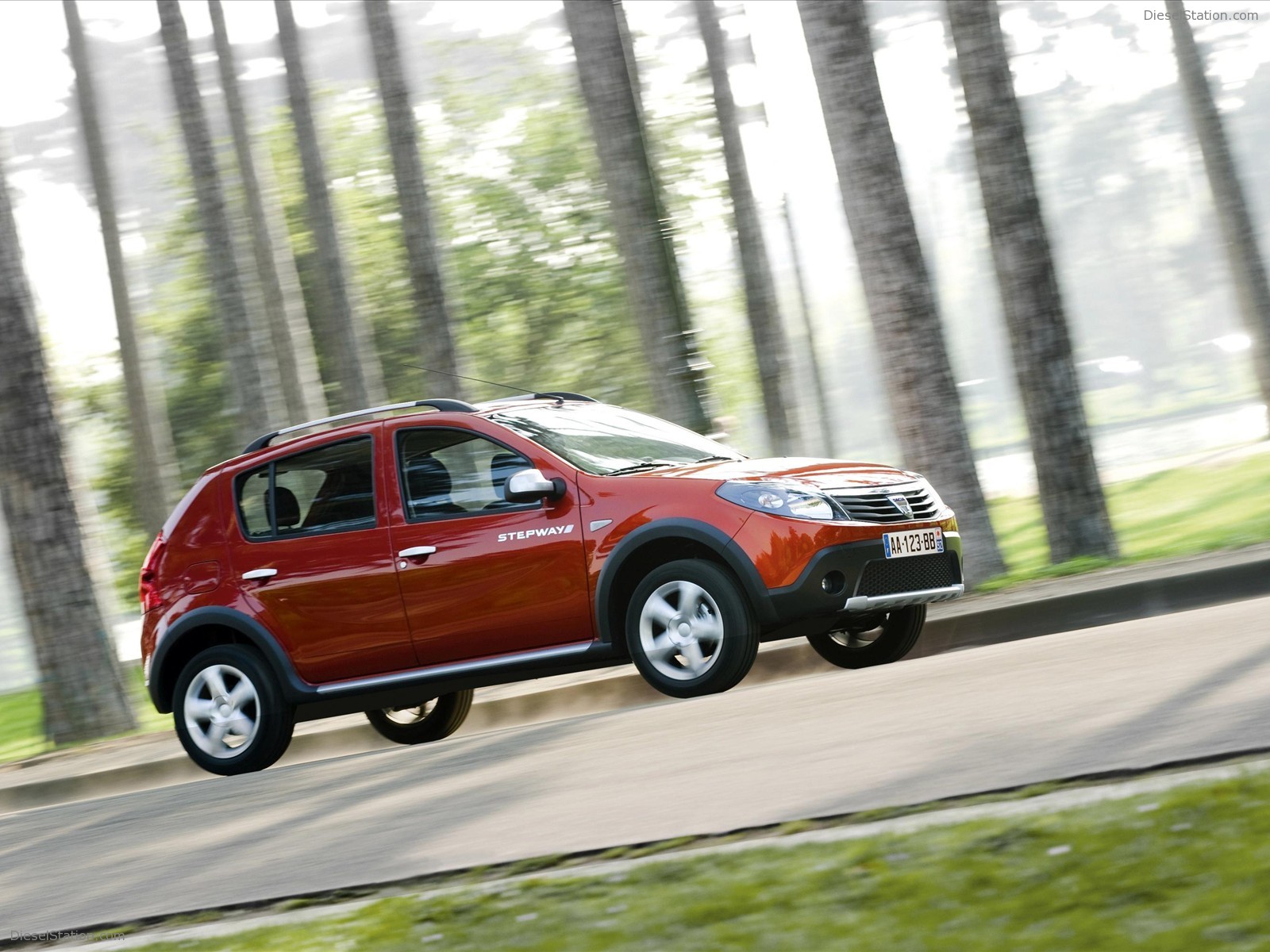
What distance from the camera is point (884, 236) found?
505 inches

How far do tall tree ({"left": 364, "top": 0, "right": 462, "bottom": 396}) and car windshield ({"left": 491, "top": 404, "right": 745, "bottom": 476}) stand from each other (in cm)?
944

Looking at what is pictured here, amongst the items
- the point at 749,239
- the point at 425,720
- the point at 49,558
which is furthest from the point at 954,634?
the point at 749,239

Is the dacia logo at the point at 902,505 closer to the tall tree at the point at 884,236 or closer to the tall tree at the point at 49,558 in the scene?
the tall tree at the point at 884,236

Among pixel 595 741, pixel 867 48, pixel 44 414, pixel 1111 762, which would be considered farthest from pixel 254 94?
pixel 1111 762

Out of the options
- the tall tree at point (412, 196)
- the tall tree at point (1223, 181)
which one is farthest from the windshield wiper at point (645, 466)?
the tall tree at point (1223, 181)

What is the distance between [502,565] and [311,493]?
1.40 m

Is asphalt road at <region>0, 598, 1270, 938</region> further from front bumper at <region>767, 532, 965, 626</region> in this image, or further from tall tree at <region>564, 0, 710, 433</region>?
tall tree at <region>564, 0, 710, 433</region>

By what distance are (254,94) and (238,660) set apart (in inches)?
983

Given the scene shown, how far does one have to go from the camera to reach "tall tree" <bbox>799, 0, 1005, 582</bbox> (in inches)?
504

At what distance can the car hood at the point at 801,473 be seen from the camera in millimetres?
8320

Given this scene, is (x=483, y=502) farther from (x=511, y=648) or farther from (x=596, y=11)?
(x=596, y=11)

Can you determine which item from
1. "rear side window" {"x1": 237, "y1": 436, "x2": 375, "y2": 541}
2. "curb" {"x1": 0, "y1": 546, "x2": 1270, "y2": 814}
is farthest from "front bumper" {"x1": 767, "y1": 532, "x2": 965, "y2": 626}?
"rear side window" {"x1": 237, "y1": 436, "x2": 375, "y2": 541}

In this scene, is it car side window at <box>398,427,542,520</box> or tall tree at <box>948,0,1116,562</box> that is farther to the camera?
tall tree at <box>948,0,1116,562</box>

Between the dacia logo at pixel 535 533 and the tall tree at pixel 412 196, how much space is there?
10513 mm
